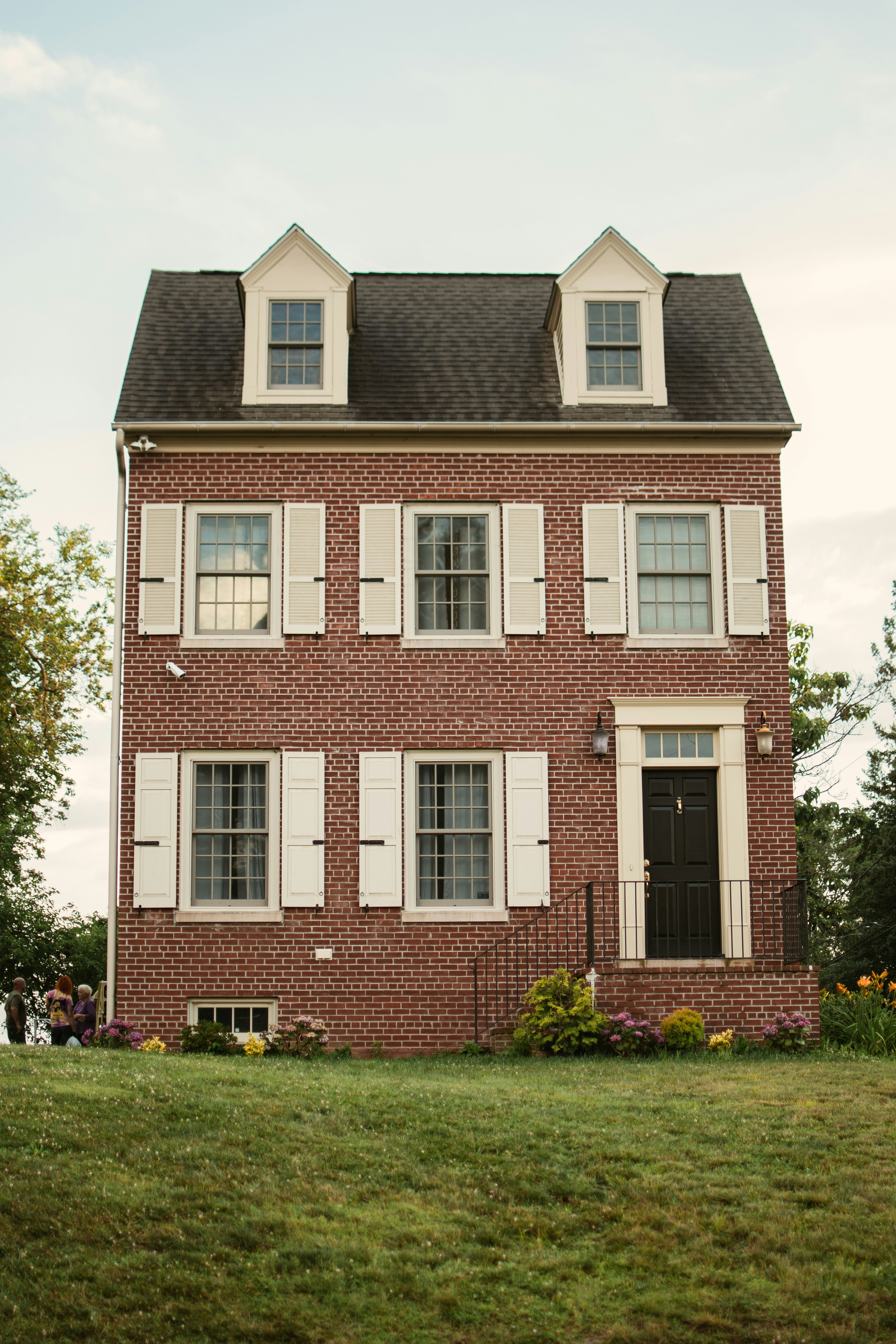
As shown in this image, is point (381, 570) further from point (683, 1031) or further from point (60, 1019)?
point (60, 1019)

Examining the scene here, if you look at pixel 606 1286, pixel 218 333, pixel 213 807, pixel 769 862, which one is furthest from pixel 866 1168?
pixel 218 333

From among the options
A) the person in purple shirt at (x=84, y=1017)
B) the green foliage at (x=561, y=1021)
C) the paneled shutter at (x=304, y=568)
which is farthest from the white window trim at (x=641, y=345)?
the person in purple shirt at (x=84, y=1017)

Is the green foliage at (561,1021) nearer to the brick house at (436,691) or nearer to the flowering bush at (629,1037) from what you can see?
the flowering bush at (629,1037)

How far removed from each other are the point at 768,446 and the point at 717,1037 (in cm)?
678

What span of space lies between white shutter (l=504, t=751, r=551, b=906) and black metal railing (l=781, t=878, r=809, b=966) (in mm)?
2593

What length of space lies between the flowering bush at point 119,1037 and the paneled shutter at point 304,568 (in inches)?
180

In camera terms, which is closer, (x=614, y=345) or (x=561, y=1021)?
(x=561, y=1021)

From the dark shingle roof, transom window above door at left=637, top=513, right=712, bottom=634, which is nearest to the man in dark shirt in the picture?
the dark shingle roof

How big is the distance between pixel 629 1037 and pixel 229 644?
6.10 m

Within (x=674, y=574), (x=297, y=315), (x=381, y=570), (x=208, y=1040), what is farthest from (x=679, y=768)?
(x=297, y=315)

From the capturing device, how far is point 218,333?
1708 centimetres

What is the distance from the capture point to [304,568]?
50.8 feet

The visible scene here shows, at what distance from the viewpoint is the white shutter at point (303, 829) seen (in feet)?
48.7

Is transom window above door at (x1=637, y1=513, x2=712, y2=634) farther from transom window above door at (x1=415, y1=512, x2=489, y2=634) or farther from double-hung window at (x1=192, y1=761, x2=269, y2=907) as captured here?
double-hung window at (x1=192, y1=761, x2=269, y2=907)
